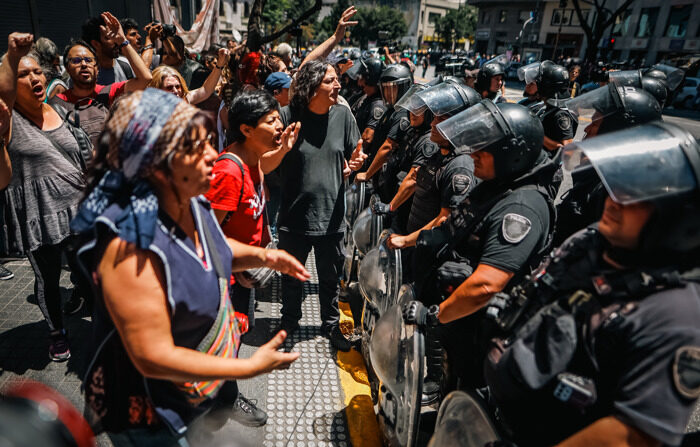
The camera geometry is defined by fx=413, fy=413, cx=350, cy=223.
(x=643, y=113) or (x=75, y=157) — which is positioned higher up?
(x=643, y=113)

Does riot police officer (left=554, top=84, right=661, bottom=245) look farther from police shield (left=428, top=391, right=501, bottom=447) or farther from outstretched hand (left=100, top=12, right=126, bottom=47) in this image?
outstretched hand (left=100, top=12, right=126, bottom=47)

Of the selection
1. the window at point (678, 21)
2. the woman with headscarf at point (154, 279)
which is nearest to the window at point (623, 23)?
the window at point (678, 21)

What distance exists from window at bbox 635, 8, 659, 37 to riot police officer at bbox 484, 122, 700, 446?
43.4 metres

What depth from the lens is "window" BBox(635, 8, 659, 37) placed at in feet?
111

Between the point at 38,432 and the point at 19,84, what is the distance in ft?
8.95

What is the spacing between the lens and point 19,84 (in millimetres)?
2643

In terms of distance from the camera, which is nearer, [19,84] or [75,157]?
[19,84]

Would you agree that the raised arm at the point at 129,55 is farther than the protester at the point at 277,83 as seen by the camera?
No

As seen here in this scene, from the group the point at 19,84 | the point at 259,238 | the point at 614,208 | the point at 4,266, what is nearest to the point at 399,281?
the point at 259,238

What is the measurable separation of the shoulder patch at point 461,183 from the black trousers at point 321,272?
45.8 inches

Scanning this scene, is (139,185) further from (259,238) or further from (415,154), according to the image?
(415,154)

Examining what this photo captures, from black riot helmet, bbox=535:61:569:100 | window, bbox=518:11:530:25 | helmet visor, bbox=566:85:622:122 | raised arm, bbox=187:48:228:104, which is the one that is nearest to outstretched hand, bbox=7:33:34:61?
raised arm, bbox=187:48:228:104

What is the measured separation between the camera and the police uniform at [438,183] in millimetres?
2537

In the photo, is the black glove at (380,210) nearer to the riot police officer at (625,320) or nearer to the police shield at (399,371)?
the police shield at (399,371)
